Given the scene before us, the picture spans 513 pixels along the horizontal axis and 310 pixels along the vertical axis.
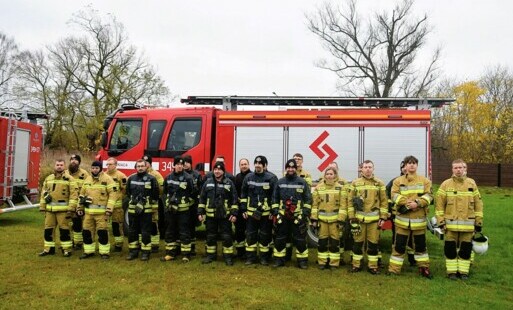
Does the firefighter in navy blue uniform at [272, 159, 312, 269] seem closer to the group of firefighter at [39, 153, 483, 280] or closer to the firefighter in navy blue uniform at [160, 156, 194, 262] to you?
the group of firefighter at [39, 153, 483, 280]

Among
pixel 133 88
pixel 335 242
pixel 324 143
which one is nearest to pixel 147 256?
pixel 335 242

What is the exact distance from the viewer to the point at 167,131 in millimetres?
9227

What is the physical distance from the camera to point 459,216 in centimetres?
649

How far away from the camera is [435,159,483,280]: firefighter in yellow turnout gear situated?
6.45 m

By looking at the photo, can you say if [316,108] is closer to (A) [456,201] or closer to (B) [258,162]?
(B) [258,162]

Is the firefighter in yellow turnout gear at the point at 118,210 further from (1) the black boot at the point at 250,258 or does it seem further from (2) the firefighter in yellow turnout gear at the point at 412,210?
(2) the firefighter in yellow turnout gear at the point at 412,210

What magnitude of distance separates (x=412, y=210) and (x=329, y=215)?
1.26 m

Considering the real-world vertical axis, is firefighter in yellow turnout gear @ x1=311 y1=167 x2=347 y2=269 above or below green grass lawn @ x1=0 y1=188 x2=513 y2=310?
above

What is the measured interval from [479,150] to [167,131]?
115 ft

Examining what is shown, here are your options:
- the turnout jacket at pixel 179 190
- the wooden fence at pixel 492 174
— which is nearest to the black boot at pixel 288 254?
the turnout jacket at pixel 179 190

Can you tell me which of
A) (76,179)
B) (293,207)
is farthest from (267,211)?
(76,179)

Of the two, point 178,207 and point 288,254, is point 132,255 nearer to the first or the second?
point 178,207

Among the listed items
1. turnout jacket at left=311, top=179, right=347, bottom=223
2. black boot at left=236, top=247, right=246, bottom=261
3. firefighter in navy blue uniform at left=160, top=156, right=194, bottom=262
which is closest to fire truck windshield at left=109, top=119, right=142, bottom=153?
firefighter in navy blue uniform at left=160, top=156, right=194, bottom=262

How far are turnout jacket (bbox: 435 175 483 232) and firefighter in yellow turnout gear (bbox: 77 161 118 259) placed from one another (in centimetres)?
531
